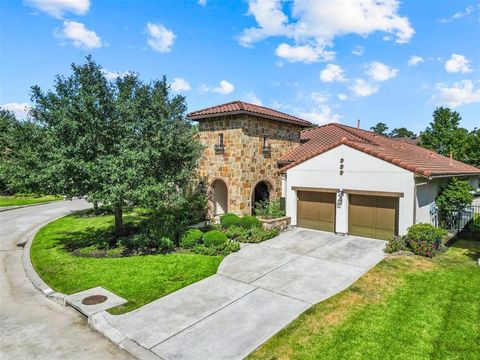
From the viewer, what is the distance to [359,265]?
1129 centimetres

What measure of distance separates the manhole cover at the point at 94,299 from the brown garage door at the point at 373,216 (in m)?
11.5

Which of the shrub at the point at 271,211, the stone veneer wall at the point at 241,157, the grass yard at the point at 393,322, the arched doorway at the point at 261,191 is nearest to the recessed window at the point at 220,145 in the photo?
the stone veneer wall at the point at 241,157

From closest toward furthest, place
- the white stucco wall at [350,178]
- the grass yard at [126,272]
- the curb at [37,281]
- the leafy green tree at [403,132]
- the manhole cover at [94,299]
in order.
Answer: the manhole cover at [94,299]
the curb at [37,281]
the grass yard at [126,272]
the white stucco wall at [350,178]
the leafy green tree at [403,132]

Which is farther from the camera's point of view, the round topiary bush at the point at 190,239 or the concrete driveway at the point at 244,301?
the round topiary bush at the point at 190,239

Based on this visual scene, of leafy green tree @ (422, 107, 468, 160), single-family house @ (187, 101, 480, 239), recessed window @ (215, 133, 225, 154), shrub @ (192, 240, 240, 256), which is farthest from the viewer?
leafy green tree @ (422, 107, 468, 160)

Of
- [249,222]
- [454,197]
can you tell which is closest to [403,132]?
→ [454,197]

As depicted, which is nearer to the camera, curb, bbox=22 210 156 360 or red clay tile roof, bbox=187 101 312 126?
curb, bbox=22 210 156 360

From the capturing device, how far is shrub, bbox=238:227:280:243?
14.6 metres

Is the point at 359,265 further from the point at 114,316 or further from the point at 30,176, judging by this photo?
the point at 30,176

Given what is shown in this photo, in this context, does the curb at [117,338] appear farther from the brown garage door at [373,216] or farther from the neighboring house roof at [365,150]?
the neighboring house roof at [365,150]

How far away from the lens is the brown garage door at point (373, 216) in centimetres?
1421

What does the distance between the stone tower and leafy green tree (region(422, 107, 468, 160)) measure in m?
26.2

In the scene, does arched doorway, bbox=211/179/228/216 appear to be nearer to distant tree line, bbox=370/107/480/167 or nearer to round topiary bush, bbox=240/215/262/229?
round topiary bush, bbox=240/215/262/229

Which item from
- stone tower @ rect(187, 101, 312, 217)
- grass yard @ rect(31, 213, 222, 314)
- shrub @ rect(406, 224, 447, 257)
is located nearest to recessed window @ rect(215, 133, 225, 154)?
stone tower @ rect(187, 101, 312, 217)
